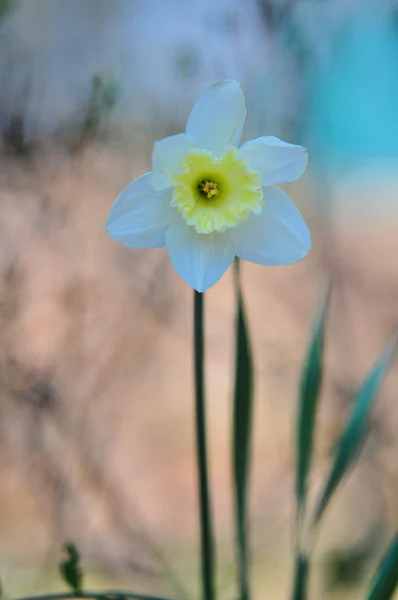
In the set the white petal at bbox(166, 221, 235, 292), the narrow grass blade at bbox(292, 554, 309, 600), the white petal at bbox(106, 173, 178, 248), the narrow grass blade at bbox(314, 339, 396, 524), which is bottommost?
the narrow grass blade at bbox(292, 554, 309, 600)

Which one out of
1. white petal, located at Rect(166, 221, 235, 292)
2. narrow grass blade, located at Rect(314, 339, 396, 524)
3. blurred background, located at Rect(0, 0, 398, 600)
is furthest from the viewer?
blurred background, located at Rect(0, 0, 398, 600)

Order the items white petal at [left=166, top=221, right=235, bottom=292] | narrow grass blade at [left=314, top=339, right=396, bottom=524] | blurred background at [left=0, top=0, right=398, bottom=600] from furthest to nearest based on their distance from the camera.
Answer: blurred background at [left=0, top=0, right=398, bottom=600] → narrow grass blade at [left=314, top=339, right=396, bottom=524] → white petal at [left=166, top=221, right=235, bottom=292]

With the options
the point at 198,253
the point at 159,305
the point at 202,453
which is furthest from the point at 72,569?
the point at 159,305

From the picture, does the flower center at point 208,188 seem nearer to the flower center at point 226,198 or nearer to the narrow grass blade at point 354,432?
the flower center at point 226,198

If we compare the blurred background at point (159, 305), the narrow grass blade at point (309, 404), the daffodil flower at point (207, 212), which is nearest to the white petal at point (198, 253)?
the daffodil flower at point (207, 212)

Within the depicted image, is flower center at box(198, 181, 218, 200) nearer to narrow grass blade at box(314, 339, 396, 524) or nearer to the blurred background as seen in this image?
narrow grass blade at box(314, 339, 396, 524)

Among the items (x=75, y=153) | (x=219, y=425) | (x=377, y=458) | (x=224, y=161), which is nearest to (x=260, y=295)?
(x=219, y=425)

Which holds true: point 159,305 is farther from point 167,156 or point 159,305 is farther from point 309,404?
point 167,156

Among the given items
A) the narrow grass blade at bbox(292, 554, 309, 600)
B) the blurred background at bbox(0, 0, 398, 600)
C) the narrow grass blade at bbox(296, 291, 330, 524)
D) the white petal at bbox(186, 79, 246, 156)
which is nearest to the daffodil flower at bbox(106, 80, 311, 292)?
the white petal at bbox(186, 79, 246, 156)
